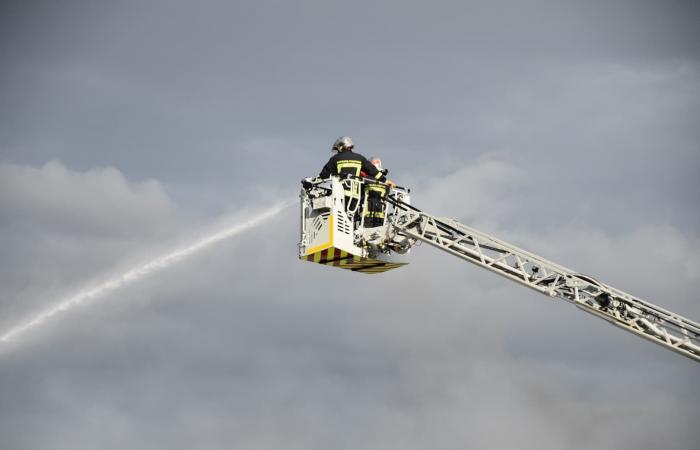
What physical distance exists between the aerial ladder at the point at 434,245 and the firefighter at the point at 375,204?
0.18m

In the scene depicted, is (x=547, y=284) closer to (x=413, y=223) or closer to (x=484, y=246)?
(x=484, y=246)

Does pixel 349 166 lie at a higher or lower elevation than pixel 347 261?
higher

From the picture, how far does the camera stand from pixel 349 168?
101 feet

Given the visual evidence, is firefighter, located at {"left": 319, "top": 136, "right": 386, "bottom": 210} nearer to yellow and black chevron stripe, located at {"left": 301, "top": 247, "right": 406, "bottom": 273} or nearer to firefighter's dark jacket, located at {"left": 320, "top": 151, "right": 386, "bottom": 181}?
firefighter's dark jacket, located at {"left": 320, "top": 151, "right": 386, "bottom": 181}

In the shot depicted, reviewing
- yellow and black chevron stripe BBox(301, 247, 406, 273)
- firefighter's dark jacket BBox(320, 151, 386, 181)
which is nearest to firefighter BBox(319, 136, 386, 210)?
firefighter's dark jacket BBox(320, 151, 386, 181)

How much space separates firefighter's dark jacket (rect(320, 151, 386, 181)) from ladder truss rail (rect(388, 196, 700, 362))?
2018mm

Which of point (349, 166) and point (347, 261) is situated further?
point (347, 261)

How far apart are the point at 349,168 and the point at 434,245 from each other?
352 centimetres

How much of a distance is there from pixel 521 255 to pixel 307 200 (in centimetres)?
676

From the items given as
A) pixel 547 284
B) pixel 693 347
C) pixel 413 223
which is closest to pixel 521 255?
pixel 547 284

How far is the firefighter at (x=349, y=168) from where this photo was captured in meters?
30.8

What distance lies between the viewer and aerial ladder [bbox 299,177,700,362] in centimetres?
2900

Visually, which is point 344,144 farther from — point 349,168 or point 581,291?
point 581,291

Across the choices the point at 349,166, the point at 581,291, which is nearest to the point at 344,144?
the point at 349,166
